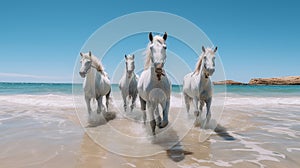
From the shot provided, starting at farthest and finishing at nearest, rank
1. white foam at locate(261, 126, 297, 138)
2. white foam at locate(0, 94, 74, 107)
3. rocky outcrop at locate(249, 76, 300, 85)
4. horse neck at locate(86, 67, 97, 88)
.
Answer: rocky outcrop at locate(249, 76, 300, 85) < white foam at locate(0, 94, 74, 107) < horse neck at locate(86, 67, 97, 88) < white foam at locate(261, 126, 297, 138)

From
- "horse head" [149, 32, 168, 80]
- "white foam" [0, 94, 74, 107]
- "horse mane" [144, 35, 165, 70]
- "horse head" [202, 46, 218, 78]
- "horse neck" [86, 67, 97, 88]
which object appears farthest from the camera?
"white foam" [0, 94, 74, 107]

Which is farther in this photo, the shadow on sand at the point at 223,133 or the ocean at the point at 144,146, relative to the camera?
the shadow on sand at the point at 223,133

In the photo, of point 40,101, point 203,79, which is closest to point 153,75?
point 203,79

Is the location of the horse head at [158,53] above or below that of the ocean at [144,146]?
above

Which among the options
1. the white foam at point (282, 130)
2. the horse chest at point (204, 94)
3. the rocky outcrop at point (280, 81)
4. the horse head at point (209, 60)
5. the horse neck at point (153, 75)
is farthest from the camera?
the rocky outcrop at point (280, 81)

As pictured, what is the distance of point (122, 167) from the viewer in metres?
3.58

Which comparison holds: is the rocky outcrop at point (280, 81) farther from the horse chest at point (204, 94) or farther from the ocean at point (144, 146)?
the horse chest at point (204, 94)

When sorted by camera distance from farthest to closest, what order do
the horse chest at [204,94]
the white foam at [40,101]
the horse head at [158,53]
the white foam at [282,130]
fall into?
1. the white foam at [40,101]
2. the horse chest at [204,94]
3. the white foam at [282,130]
4. the horse head at [158,53]

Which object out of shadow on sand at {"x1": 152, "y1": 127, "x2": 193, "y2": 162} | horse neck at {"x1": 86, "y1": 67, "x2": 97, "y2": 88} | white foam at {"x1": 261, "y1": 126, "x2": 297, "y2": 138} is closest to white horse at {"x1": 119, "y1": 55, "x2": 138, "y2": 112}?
horse neck at {"x1": 86, "y1": 67, "x2": 97, "y2": 88}

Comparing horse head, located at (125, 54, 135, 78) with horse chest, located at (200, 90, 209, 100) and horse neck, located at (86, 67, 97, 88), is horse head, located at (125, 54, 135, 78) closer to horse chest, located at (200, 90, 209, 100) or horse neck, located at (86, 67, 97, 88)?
horse neck, located at (86, 67, 97, 88)

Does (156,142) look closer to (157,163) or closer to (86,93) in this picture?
(157,163)

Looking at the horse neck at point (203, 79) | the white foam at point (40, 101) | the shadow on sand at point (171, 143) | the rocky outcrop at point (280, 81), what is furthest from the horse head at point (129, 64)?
the rocky outcrop at point (280, 81)

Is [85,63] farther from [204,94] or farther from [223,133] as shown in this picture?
[223,133]

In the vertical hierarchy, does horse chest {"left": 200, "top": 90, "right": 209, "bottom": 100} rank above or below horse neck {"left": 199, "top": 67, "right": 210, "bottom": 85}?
below
